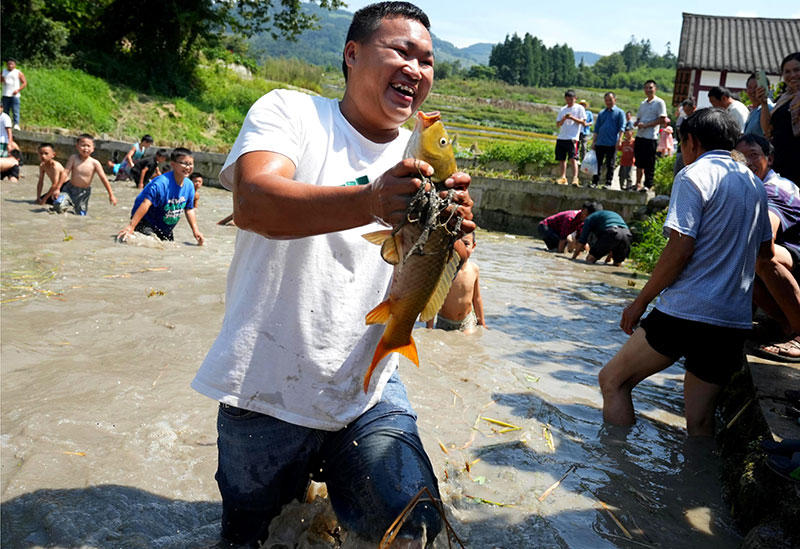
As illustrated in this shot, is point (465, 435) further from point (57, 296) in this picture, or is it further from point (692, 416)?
point (57, 296)

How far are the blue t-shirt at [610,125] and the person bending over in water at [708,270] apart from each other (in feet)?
32.3

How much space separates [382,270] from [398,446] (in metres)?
0.62

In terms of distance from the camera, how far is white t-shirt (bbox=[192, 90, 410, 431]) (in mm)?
2285

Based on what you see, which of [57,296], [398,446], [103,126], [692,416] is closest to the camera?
[398,446]

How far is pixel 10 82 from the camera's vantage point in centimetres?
1912

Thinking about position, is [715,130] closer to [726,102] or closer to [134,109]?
[726,102]

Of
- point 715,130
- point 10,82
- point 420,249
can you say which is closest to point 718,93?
point 715,130

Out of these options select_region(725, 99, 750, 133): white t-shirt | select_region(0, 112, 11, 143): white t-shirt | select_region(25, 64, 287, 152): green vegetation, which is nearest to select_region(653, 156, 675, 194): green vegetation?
select_region(725, 99, 750, 133): white t-shirt

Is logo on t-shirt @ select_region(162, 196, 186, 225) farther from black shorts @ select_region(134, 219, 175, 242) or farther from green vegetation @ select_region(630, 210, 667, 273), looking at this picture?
green vegetation @ select_region(630, 210, 667, 273)

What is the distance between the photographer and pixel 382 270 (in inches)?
95.6

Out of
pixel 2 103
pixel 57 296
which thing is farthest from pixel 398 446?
pixel 2 103

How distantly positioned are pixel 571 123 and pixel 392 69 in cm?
1378

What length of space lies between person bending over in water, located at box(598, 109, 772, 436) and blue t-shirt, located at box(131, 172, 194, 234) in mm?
7605

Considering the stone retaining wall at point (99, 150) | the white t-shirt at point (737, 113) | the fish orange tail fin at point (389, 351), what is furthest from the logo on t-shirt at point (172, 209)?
the stone retaining wall at point (99, 150)
